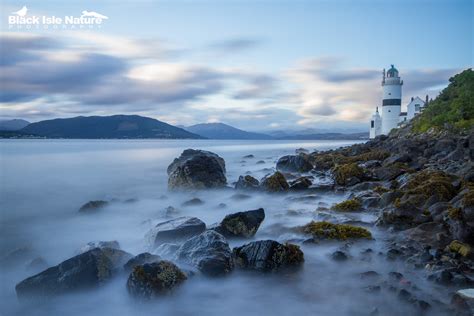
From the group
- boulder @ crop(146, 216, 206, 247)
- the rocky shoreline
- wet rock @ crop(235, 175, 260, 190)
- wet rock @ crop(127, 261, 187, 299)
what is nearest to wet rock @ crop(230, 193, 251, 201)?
wet rock @ crop(235, 175, 260, 190)

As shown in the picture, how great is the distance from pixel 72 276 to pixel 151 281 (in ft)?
3.96

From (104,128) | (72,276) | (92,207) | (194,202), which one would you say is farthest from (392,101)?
(104,128)

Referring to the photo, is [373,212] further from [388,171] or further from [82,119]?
[82,119]

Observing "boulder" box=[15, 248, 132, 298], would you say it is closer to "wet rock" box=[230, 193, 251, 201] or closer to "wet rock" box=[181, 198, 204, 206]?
"wet rock" box=[181, 198, 204, 206]

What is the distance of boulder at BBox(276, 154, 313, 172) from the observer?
19542 millimetres

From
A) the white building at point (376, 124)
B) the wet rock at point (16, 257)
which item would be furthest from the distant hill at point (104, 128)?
the wet rock at point (16, 257)

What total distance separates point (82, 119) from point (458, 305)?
189031 millimetres

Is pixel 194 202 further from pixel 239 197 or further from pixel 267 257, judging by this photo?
pixel 267 257

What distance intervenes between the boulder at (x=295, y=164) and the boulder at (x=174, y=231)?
42.2ft

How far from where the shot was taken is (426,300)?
4414 millimetres

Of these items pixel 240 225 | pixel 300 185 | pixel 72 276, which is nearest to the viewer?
pixel 72 276

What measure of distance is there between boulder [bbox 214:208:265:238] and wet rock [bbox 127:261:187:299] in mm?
2258

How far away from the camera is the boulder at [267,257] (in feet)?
18.5

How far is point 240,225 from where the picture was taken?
7.33m
